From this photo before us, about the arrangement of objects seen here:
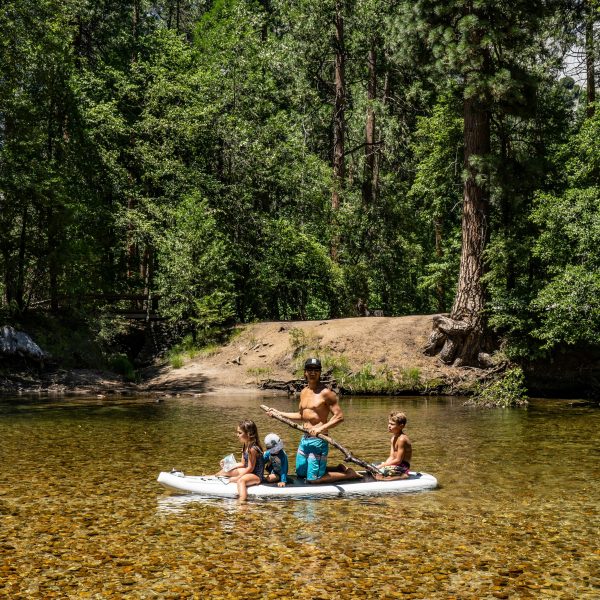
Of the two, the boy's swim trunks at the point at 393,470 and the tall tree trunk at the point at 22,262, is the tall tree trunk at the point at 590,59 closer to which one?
the boy's swim trunks at the point at 393,470

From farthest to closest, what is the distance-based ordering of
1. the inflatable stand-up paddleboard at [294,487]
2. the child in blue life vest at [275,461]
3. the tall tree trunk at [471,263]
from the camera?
the tall tree trunk at [471,263] < the child in blue life vest at [275,461] < the inflatable stand-up paddleboard at [294,487]

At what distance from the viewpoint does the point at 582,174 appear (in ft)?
77.1

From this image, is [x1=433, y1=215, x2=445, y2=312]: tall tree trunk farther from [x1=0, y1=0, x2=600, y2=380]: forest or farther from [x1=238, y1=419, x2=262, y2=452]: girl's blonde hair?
[x1=238, y1=419, x2=262, y2=452]: girl's blonde hair

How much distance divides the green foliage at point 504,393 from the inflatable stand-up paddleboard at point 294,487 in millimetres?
12275

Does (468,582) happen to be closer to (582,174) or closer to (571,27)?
(582,174)

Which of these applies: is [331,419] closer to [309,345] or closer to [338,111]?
[309,345]

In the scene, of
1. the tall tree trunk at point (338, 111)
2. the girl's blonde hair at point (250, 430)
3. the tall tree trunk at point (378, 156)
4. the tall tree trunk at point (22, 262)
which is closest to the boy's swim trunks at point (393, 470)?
the girl's blonde hair at point (250, 430)

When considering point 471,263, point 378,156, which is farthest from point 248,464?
point 378,156

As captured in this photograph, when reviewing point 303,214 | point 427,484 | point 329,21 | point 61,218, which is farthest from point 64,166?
point 427,484

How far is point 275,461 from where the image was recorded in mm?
10320

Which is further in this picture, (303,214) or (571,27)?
(303,214)

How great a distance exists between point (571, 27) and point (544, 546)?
24.4 metres

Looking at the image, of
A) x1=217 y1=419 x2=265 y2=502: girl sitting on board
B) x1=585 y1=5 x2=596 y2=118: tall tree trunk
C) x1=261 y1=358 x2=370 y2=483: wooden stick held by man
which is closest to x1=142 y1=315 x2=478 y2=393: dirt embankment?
x1=585 y1=5 x2=596 y2=118: tall tree trunk

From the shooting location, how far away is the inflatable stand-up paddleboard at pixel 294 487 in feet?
32.5
